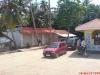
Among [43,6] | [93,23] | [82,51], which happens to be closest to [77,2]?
[43,6]

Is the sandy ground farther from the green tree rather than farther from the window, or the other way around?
the green tree

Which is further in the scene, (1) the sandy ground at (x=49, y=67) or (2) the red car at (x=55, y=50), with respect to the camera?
(2) the red car at (x=55, y=50)

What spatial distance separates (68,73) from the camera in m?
14.5

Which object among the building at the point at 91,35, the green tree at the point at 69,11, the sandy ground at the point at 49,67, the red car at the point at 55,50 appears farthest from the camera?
the green tree at the point at 69,11

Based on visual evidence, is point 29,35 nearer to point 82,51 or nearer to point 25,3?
point 25,3

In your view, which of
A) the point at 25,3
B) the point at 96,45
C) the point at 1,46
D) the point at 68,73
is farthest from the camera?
the point at 25,3

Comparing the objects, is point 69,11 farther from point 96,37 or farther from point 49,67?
point 49,67

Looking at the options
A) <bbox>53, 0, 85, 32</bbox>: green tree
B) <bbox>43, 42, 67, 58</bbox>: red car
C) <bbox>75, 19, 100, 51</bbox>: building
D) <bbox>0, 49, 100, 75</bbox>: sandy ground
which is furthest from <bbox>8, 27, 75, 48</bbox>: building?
<bbox>0, 49, 100, 75</bbox>: sandy ground

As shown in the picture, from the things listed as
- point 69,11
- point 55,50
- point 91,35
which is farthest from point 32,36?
point 55,50

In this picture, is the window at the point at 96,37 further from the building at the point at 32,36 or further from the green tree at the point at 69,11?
the green tree at the point at 69,11

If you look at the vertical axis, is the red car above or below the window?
below

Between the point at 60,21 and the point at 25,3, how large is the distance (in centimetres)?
1218

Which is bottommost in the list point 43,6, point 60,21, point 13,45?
point 13,45

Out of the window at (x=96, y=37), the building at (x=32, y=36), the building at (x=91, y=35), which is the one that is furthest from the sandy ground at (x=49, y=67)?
the building at (x=32, y=36)
